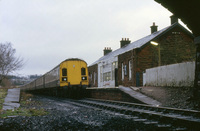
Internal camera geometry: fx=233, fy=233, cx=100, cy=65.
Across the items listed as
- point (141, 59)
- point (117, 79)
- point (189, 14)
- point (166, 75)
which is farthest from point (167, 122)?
Answer: point (117, 79)

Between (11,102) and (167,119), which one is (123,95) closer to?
(11,102)

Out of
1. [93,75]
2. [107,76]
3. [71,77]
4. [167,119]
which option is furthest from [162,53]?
[167,119]

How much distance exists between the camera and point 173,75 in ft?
50.4

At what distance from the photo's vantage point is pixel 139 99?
1247 cm

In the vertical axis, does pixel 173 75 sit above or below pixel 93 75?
below

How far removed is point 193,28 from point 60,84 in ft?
42.1

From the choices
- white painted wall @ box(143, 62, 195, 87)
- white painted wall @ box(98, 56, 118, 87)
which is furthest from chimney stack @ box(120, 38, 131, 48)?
white painted wall @ box(143, 62, 195, 87)

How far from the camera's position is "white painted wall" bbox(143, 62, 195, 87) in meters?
13.6

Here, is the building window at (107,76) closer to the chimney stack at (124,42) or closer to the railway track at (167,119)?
the chimney stack at (124,42)

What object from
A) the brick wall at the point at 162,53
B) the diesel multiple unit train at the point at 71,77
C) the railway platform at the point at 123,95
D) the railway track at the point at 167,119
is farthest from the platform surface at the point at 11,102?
the brick wall at the point at 162,53

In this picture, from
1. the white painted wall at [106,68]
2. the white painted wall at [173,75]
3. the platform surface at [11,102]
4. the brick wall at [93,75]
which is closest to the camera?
the platform surface at [11,102]

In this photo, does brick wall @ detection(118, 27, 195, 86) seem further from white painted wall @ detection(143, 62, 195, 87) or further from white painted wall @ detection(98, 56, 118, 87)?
white painted wall @ detection(143, 62, 195, 87)

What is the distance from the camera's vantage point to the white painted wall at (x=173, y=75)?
1361 cm

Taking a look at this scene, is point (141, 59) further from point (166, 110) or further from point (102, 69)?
point (166, 110)
